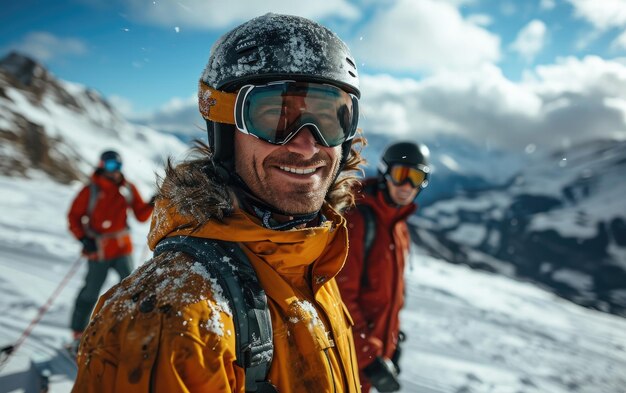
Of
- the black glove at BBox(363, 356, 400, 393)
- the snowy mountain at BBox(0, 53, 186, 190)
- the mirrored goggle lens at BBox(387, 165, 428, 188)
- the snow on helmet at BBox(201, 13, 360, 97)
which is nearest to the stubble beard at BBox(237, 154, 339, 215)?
the snow on helmet at BBox(201, 13, 360, 97)

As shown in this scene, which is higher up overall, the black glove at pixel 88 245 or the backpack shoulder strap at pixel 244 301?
the backpack shoulder strap at pixel 244 301

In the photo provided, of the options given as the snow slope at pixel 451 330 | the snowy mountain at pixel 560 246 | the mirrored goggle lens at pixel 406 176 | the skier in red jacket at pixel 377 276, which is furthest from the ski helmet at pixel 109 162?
the snowy mountain at pixel 560 246

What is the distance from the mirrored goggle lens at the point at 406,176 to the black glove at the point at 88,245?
4.03m

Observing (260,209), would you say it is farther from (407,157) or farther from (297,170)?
(407,157)

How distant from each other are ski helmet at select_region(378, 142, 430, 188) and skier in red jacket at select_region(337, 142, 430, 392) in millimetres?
725

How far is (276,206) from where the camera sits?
1.61 m

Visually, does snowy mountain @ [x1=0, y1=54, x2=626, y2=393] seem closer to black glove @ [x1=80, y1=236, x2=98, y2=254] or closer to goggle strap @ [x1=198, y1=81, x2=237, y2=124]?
goggle strap @ [x1=198, y1=81, x2=237, y2=124]

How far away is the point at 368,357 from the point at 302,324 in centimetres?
182

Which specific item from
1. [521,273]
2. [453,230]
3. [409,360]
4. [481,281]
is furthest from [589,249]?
[409,360]

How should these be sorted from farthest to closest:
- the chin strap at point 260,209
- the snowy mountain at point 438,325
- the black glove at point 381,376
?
the snowy mountain at point 438,325, the black glove at point 381,376, the chin strap at point 260,209

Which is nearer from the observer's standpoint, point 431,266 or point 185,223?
point 185,223

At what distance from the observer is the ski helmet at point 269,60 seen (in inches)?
66.9

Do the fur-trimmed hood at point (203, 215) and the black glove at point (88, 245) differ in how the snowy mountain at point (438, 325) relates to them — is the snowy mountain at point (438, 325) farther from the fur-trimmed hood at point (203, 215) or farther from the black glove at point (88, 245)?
the black glove at point (88, 245)

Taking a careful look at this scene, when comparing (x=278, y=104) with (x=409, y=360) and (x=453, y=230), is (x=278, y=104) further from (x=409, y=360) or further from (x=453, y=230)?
(x=453, y=230)
